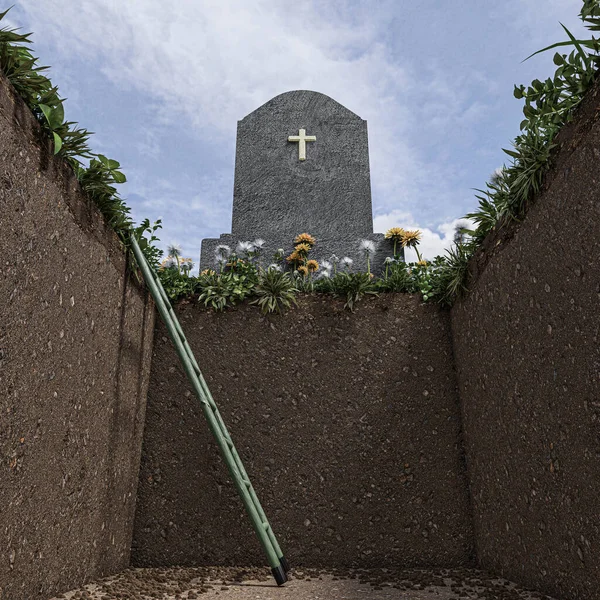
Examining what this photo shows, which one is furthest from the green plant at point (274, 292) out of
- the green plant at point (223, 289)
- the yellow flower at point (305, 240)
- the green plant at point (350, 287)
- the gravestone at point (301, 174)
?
the gravestone at point (301, 174)

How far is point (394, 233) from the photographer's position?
12.2ft

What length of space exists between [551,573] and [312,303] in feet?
4.55

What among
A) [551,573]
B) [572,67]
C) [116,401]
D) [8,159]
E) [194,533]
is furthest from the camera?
[194,533]

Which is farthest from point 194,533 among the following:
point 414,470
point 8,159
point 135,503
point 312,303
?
point 8,159

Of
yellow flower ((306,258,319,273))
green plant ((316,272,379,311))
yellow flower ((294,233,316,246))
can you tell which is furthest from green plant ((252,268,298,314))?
yellow flower ((294,233,316,246))

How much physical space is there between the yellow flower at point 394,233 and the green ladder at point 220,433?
194 centimetres

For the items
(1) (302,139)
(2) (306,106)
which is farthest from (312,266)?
(2) (306,106)

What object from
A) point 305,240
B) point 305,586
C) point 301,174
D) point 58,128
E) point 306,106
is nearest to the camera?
point 58,128

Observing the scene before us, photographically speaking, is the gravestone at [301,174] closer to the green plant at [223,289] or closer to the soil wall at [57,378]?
the green plant at [223,289]

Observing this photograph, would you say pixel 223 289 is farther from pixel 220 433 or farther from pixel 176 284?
pixel 220 433

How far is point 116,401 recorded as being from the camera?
200 cm

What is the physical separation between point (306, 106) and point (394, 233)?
1631mm

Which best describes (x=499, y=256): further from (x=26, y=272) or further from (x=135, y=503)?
(x=135, y=503)

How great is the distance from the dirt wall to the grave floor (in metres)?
0.12
